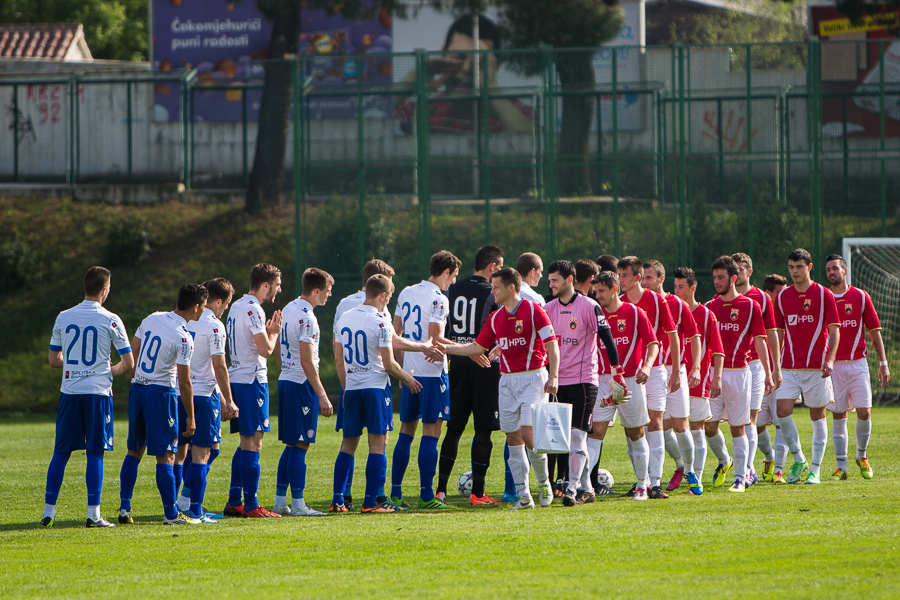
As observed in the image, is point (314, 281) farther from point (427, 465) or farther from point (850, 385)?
point (850, 385)

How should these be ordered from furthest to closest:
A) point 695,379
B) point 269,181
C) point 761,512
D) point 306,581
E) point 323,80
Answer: point 269,181 → point 323,80 → point 695,379 → point 761,512 → point 306,581

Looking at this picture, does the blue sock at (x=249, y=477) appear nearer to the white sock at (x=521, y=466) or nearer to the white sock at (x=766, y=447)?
the white sock at (x=521, y=466)

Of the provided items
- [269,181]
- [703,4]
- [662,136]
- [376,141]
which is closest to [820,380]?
[662,136]

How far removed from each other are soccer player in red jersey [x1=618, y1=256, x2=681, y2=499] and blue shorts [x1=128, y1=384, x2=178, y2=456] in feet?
13.9

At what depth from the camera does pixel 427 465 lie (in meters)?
9.15

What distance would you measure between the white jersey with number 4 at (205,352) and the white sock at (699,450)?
461 centimetres

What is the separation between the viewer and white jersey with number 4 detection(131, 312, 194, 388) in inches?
318

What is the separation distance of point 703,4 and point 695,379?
129 ft

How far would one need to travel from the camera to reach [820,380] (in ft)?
33.9

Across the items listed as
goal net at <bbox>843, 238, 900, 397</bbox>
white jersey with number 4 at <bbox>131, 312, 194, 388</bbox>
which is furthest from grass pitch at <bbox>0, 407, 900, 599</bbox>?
goal net at <bbox>843, 238, 900, 397</bbox>

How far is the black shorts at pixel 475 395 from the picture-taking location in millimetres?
9305

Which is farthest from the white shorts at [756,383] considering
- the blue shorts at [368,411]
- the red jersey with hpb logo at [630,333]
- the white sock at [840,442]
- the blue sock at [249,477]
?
the blue sock at [249,477]

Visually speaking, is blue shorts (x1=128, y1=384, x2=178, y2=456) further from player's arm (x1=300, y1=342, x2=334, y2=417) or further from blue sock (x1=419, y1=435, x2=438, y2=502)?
blue sock (x1=419, y1=435, x2=438, y2=502)

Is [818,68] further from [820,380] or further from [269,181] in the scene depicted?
[269,181]
